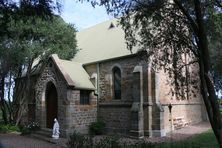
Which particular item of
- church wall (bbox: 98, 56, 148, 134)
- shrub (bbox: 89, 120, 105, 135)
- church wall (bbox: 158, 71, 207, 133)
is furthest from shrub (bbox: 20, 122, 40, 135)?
church wall (bbox: 158, 71, 207, 133)

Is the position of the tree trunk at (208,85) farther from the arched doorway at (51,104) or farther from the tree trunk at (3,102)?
the tree trunk at (3,102)

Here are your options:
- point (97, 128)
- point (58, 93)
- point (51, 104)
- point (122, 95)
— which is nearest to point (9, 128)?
point (51, 104)

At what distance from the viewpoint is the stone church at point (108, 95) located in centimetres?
1986

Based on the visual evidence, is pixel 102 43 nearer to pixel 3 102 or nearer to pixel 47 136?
pixel 47 136

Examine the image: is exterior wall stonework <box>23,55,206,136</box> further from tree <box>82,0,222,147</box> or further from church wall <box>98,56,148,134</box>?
tree <box>82,0,222,147</box>

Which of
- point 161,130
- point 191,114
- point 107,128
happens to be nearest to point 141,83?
point 161,130

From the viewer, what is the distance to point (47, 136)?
67.4 ft

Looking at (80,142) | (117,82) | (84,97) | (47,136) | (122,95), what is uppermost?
(117,82)

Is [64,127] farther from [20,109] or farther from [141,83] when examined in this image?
[20,109]

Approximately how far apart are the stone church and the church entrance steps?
881 mm

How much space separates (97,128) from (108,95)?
2.72m

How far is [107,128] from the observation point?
2233 centimetres

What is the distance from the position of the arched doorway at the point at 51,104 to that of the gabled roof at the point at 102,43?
3915 mm

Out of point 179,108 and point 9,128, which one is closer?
point 179,108
